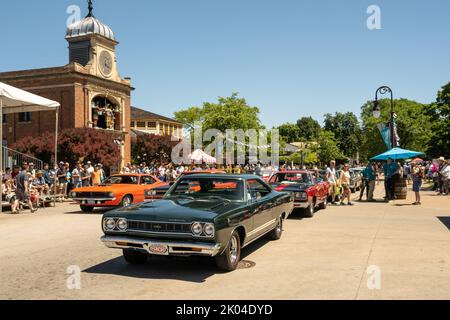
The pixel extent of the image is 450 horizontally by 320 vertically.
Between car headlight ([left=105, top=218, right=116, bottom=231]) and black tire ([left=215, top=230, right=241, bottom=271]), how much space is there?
160cm

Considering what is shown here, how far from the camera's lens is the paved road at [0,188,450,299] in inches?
217

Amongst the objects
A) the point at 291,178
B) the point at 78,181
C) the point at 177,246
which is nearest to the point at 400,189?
the point at 291,178

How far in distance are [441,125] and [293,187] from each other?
3110cm

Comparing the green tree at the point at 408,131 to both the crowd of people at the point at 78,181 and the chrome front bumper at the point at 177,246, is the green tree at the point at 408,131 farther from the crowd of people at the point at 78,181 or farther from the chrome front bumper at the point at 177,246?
the chrome front bumper at the point at 177,246

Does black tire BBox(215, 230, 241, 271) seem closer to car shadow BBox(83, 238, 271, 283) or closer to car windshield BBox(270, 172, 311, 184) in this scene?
car shadow BBox(83, 238, 271, 283)

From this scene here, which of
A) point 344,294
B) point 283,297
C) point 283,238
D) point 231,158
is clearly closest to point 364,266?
point 344,294

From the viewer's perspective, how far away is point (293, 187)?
1333 centimetres

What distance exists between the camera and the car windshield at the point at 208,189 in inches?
300

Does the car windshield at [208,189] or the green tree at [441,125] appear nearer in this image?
the car windshield at [208,189]

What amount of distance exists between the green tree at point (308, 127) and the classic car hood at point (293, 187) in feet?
366

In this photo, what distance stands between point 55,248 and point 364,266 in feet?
18.8

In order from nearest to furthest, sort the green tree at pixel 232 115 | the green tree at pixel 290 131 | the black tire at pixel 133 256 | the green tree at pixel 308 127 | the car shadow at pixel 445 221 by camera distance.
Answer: the black tire at pixel 133 256 → the car shadow at pixel 445 221 → the green tree at pixel 232 115 → the green tree at pixel 290 131 → the green tree at pixel 308 127

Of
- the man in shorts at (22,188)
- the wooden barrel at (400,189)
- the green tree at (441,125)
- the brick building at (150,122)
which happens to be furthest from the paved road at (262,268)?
the brick building at (150,122)

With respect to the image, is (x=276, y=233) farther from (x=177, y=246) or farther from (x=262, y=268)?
(x=177, y=246)
